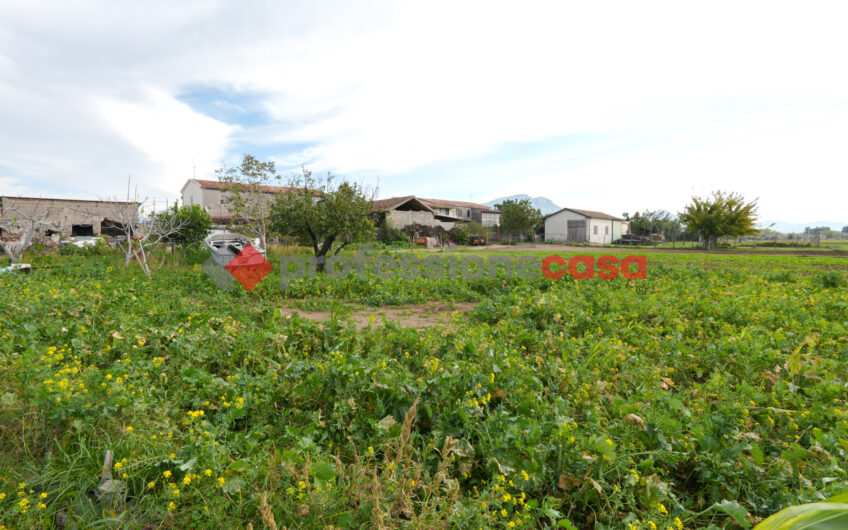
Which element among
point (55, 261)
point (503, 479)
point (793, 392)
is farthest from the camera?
point (55, 261)

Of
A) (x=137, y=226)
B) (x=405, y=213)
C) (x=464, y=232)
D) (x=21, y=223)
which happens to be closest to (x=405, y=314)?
(x=137, y=226)

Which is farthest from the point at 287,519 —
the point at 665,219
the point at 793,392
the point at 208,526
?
the point at 665,219

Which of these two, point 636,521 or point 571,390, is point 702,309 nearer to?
point 571,390

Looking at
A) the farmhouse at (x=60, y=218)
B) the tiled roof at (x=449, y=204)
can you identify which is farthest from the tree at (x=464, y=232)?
the farmhouse at (x=60, y=218)

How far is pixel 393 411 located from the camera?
3.26 meters

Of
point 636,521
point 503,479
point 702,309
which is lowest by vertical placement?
point 636,521

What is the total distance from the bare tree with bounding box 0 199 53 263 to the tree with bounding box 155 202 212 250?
4069mm

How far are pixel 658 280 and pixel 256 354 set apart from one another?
29.9 feet

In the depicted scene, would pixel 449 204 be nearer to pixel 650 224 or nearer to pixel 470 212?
pixel 470 212

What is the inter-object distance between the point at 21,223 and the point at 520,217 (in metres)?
36.1

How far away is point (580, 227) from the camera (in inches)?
1786

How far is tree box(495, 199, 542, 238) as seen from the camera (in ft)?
134

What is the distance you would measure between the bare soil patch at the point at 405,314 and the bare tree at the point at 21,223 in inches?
481

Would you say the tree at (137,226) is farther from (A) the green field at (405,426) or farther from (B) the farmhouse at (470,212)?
(B) the farmhouse at (470,212)
